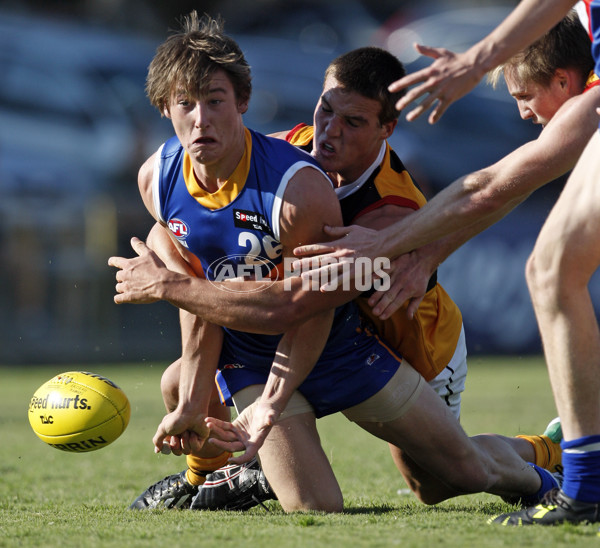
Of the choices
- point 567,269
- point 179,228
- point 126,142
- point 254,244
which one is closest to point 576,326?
point 567,269

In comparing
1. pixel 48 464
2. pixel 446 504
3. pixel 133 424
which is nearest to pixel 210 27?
pixel 446 504

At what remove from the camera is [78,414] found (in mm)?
4777

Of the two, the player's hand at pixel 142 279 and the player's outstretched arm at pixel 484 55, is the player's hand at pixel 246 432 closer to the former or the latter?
the player's hand at pixel 142 279

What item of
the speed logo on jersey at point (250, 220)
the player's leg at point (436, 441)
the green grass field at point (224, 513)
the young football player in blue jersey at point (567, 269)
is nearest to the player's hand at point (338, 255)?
the speed logo on jersey at point (250, 220)

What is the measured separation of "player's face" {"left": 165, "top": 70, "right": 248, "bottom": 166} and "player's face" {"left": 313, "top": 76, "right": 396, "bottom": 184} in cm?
59

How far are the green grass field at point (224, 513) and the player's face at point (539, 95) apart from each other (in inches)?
79.3

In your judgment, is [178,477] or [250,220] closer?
[250,220]

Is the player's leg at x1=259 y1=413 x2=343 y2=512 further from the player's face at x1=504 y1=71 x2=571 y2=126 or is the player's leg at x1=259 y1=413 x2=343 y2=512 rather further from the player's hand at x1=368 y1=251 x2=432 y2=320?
the player's face at x1=504 y1=71 x2=571 y2=126

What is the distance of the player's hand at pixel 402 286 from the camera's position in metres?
4.49

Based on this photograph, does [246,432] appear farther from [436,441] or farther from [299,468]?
[436,441]

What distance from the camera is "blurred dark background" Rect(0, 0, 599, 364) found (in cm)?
1560

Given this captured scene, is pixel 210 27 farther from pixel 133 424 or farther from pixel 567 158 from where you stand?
pixel 133 424

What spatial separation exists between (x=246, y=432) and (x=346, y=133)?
1671mm

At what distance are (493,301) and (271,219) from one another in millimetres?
13018
